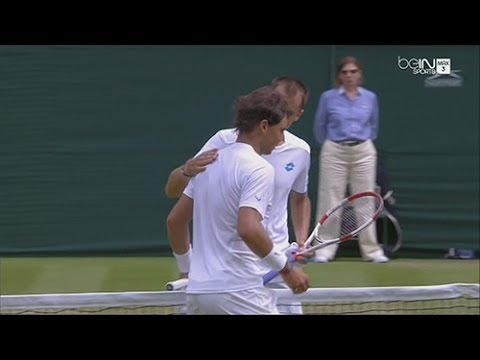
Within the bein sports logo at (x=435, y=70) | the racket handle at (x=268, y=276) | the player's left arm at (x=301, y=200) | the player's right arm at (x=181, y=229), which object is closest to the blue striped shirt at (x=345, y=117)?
the bein sports logo at (x=435, y=70)

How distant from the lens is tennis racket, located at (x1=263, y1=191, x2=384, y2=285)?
17.1 ft

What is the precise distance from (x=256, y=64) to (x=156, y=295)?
3.98 metres

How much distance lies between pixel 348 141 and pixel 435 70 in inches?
38.7

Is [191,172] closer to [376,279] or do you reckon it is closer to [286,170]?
[286,170]

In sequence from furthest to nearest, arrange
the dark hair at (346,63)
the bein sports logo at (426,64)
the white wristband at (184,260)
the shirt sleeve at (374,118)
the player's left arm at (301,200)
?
the bein sports logo at (426,64) < the shirt sleeve at (374,118) < the dark hair at (346,63) < the player's left arm at (301,200) < the white wristband at (184,260)

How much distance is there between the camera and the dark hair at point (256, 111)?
444cm

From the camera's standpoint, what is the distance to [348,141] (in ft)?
28.1

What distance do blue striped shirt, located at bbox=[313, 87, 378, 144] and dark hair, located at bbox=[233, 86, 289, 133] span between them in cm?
402

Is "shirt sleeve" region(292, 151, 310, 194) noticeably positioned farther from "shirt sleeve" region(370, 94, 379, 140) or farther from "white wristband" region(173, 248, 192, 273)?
"shirt sleeve" region(370, 94, 379, 140)

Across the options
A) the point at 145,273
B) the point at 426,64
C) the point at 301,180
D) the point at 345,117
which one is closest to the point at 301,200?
the point at 301,180

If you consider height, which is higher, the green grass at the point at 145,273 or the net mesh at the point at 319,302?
the net mesh at the point at 319,302

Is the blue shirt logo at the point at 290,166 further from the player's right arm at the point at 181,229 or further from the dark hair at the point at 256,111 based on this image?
the dark hair at the point at 256,111

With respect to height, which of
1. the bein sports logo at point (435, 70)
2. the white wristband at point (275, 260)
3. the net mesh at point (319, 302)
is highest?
the bein sports logo at point (435, 70)

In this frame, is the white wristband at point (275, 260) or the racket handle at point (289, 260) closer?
the white wristband at point (275, 260)
